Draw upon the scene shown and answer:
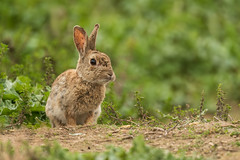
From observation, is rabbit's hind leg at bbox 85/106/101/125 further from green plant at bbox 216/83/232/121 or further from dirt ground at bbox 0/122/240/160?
green plant at bbox 216/83/232/121

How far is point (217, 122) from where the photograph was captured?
5609mm

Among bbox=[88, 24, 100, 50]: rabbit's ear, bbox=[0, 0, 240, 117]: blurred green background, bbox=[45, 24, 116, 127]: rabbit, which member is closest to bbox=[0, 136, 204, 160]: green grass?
bbox=[45, 24, 116, 127]: rabbit

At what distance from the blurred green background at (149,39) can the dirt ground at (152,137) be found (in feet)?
8.18

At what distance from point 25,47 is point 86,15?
2545 millimetres

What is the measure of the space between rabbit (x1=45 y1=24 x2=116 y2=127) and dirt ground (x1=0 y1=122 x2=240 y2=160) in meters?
0.34

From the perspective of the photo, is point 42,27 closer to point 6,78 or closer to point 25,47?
point 25,47

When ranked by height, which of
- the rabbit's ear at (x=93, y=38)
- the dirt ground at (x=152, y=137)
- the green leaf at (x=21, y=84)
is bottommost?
the dirt ground at (x=152, y=137)

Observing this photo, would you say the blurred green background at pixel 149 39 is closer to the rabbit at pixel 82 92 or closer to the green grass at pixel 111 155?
the rabbit at pixel 82 92

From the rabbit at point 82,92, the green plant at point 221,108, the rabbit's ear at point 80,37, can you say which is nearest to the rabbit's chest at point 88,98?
the rabbit at point 82,92

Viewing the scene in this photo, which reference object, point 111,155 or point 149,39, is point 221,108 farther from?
point 149,39

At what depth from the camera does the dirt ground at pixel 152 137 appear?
4.68 meters

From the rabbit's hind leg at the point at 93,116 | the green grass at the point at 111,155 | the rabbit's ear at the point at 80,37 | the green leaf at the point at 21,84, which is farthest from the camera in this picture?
the green leaf at the point at 21,84

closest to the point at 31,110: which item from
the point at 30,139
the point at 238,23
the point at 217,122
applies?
the point at 30,139

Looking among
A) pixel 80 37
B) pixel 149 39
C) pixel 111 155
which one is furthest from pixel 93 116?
pixel 149 39
